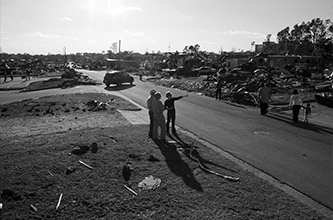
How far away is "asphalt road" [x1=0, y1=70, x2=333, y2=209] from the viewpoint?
6859 mm

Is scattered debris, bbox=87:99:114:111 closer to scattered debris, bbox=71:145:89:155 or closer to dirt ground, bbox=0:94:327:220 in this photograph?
dirt ground, bbox=0:94:327:220

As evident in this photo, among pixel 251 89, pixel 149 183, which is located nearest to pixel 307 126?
pixel 149 183

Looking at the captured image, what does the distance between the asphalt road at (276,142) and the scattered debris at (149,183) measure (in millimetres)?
3007

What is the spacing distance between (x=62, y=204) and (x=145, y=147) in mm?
3789

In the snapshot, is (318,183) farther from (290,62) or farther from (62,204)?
(290,62)

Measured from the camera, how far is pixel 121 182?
6.28m

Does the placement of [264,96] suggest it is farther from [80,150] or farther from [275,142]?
[80,150]

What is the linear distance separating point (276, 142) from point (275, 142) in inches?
1.4

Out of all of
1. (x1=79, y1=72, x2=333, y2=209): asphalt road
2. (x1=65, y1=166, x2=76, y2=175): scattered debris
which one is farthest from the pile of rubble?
(x1=65, y1=166, x2=76, y2=175): scattered debris

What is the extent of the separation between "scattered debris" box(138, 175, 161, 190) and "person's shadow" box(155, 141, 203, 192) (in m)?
0.63

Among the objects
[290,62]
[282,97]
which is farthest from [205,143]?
[290,62]

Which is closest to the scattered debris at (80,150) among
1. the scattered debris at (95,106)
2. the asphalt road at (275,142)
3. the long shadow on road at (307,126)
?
the asphalt road at (275,142)

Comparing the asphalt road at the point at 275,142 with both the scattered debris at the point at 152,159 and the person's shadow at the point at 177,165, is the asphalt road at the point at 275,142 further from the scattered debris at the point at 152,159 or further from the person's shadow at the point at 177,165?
the scattered debris at the point at 152,159

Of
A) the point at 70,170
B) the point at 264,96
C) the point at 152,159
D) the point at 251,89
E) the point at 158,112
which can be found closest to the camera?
the point at 70,170
